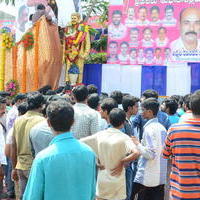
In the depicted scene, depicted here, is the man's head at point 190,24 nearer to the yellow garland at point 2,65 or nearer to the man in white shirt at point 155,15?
the man in white shirt at point 155,15

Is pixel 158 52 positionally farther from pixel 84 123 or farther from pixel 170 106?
pixel 84 123

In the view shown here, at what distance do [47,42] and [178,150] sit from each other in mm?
7712

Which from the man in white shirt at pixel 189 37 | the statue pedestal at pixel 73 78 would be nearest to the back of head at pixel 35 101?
the statue pedestal at pixel 73 78

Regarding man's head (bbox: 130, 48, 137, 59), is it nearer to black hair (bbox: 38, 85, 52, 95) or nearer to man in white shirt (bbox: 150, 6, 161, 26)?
man in white shirt (bbox: 150, 6, 161, 26)

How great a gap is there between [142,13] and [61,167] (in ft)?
28.2

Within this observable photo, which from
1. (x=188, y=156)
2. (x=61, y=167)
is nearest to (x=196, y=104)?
(x=188, y=156)

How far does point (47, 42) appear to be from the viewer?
10195mm

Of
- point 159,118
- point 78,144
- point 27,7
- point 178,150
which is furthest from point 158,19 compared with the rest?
point 78,144

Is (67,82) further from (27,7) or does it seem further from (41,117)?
(41,117)

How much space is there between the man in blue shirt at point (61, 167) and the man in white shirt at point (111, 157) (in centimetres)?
96

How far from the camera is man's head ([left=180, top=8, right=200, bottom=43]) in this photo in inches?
383

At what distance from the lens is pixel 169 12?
10.0 metres

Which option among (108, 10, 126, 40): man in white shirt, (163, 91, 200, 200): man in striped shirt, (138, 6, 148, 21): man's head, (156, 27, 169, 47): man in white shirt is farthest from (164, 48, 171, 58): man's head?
(163, 91, 200, 200): man in striped shirt

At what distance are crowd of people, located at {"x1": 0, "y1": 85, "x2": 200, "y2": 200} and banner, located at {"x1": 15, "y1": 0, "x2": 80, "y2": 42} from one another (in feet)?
20.5
